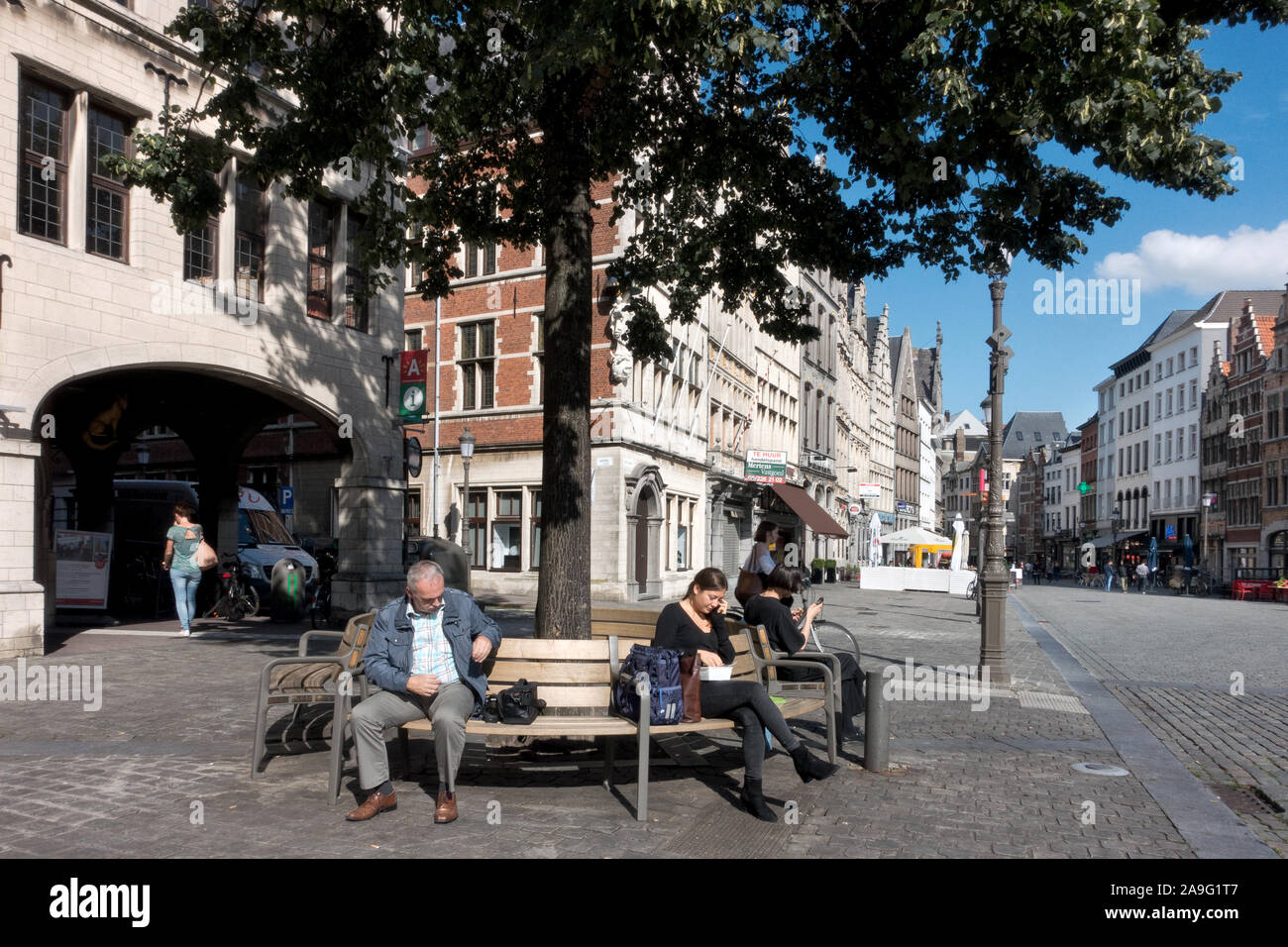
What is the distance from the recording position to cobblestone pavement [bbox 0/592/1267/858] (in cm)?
511

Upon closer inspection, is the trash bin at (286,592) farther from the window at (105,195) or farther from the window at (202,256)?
the window at (105,195)

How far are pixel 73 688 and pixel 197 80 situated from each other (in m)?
8.88

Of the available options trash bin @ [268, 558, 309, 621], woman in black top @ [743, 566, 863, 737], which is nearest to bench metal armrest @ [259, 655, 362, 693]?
woman in black top @ [743, 566, 863, 737]

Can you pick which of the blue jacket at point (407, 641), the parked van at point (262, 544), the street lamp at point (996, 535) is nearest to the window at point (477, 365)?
the parked van at point (262, 544)

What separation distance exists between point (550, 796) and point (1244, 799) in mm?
4461

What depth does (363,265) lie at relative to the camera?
976 centimetres

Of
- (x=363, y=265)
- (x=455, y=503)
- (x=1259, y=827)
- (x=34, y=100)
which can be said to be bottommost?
(x=1259, y=827)

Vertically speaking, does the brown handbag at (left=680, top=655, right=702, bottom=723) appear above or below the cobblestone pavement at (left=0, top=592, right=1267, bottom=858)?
above

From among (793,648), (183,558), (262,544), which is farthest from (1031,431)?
(793,648)

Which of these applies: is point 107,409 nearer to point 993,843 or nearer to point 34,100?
point 34,100

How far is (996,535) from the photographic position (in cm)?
1256

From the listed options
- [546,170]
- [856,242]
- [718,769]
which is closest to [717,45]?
[546,170]

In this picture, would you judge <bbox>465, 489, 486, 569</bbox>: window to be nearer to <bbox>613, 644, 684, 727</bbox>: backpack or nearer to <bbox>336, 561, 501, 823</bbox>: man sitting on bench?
<bbox>336, 561, 501, 823</bbox>: man sitting on bench

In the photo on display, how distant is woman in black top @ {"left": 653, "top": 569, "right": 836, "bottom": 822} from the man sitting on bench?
1.16 meters
